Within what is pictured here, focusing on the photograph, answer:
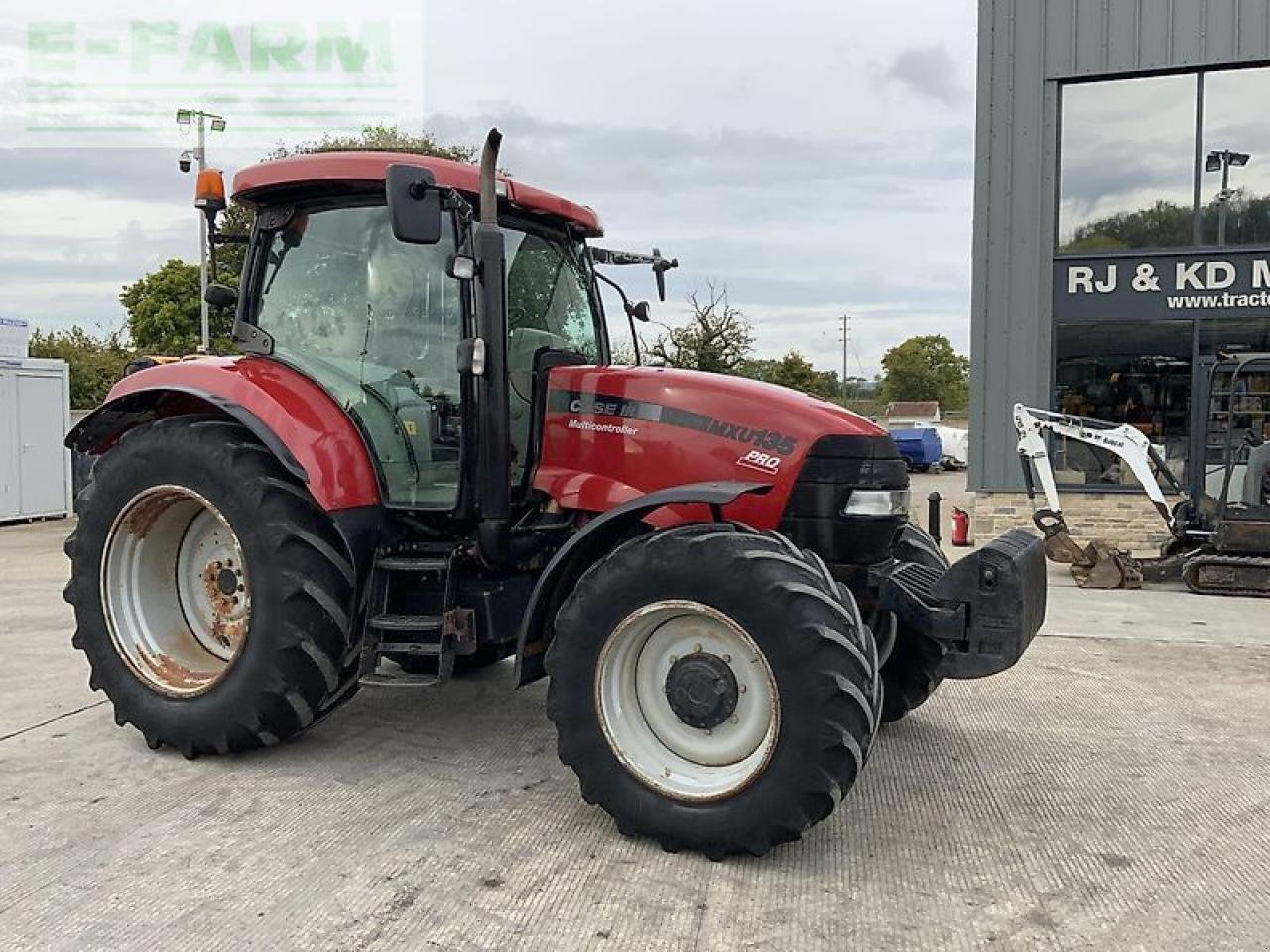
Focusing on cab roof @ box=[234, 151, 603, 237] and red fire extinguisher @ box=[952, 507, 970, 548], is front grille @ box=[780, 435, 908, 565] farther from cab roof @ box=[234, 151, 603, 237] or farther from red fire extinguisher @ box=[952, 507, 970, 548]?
red fire extinguisher @ box=[952, 507, 970, 548]

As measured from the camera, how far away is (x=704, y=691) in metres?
3.64

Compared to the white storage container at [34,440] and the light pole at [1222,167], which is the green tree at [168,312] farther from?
the light pole at [1222,167]

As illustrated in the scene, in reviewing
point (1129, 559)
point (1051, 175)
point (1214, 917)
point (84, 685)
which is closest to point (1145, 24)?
point (1051, 175)

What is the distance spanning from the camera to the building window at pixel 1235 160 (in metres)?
11.6

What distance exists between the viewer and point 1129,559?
34.6 feet

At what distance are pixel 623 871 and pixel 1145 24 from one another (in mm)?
11450

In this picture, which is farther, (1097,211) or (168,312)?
(168,312)

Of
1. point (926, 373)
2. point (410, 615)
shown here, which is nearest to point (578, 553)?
point (410, 615)

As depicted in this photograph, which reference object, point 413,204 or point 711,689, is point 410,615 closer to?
point 711,689

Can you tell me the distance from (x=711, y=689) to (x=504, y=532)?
1103 millimetres

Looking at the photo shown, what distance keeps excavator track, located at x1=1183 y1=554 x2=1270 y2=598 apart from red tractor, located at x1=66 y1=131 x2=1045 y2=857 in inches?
250

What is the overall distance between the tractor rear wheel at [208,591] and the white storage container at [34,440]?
12003 mm

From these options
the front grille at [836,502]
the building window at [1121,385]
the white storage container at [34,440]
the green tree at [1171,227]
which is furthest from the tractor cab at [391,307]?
the white storage container at [34,440]

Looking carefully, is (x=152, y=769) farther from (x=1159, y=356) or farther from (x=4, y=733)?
(x=1159, y=356)
